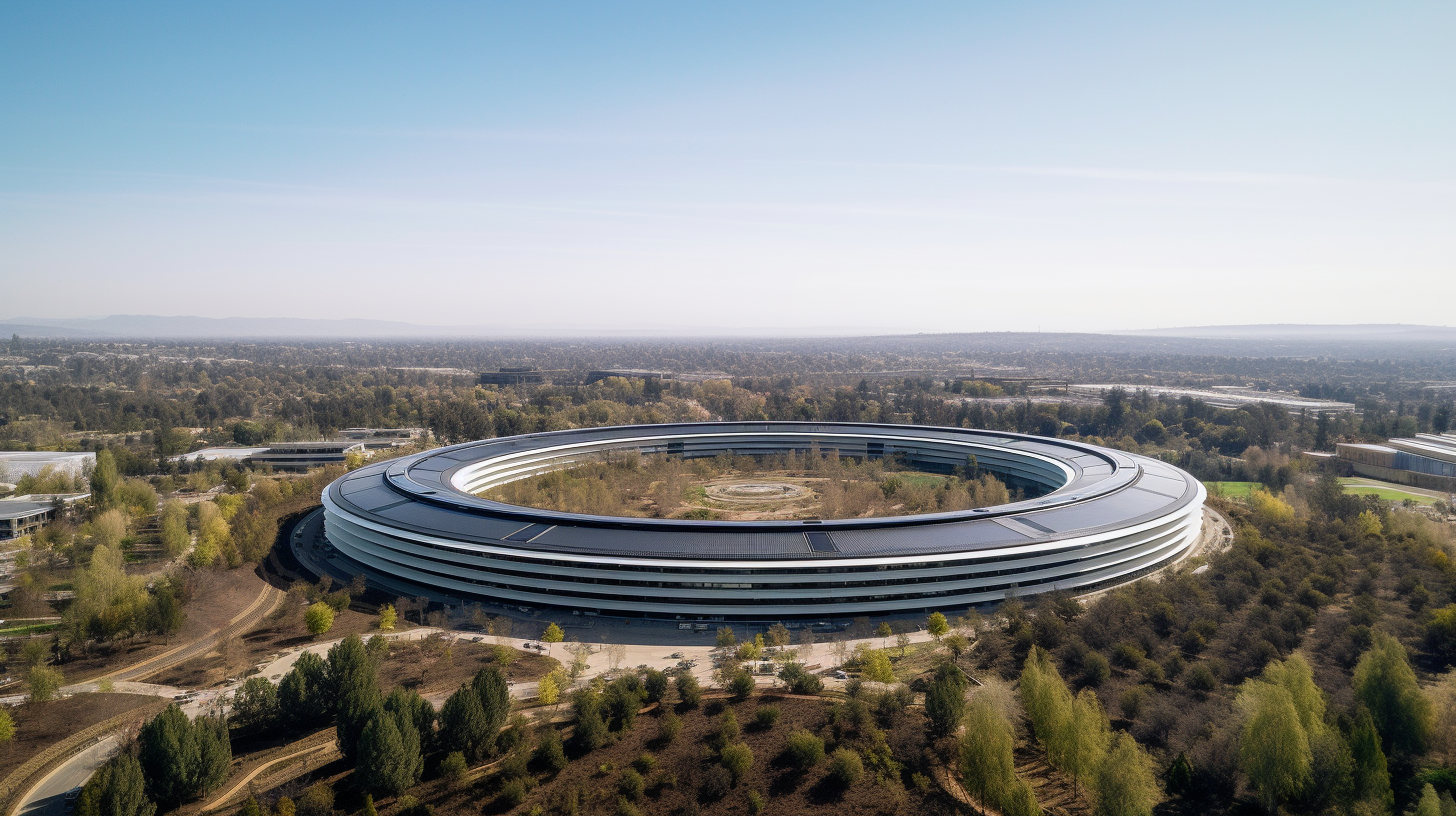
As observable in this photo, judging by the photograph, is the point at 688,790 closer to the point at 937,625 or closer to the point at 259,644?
the point at 937,625

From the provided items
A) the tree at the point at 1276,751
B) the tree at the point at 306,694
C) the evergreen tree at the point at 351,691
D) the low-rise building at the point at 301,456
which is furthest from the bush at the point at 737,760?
the low-rise building at the point at 301,456

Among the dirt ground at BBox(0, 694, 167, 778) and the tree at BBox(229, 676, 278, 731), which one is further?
the tree at BBox(229, 676, 278, 731)

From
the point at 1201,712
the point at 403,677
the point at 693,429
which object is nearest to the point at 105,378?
the point at 693,429

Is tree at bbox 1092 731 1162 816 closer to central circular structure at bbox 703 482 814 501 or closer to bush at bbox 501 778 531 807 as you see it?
bush at bbox 501 778 531 807

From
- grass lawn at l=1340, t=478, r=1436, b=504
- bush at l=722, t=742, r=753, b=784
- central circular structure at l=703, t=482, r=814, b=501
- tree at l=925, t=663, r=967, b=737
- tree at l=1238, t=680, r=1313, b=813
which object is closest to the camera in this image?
tree at l=1238, t=680, r=1313, b=813

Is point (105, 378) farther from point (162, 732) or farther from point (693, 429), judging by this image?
point (162, 732)

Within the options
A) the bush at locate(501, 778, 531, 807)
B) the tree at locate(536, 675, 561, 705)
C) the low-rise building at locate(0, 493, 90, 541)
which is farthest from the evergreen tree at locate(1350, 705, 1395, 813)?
the low-rise building at locate(0, 493, 90, 541)
